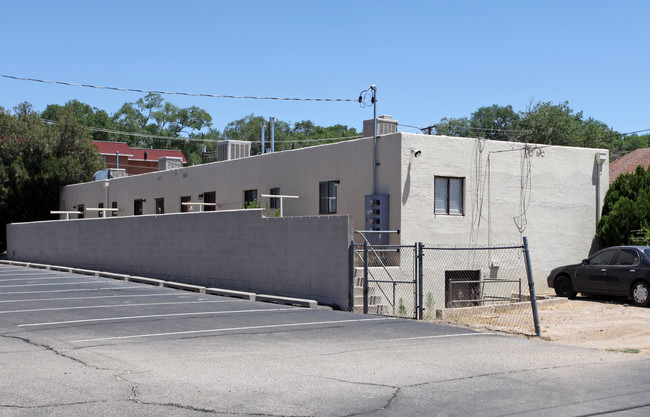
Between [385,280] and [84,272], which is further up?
[385,280]

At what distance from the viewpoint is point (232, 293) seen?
20.8 meters

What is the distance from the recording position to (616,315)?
17.3 m

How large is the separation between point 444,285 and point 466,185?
3237 millimetres

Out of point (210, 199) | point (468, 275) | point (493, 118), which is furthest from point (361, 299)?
point (493, 118)

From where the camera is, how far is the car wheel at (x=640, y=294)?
61.7 feet

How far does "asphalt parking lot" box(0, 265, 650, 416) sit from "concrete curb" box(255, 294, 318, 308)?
1.74 m

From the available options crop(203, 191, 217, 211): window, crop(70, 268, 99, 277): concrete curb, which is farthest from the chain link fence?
crop(70, 268, 99, 277): concrete curb

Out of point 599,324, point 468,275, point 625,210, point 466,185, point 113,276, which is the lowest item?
point 599,324

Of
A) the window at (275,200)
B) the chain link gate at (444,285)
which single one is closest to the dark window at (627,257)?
the chain link gate at (444,285)

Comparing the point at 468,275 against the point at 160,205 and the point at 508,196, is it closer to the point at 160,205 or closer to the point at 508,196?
the point at 508,196

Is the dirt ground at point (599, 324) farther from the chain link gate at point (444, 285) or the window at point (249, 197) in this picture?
the window at point (249, 197)

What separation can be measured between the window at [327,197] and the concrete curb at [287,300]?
210 inches

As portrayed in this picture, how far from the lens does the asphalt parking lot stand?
7.72 metres

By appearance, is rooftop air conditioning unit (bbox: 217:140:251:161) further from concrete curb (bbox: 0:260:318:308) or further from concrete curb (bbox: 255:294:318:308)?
concrete curb (bbox: 255:294:318:308)
